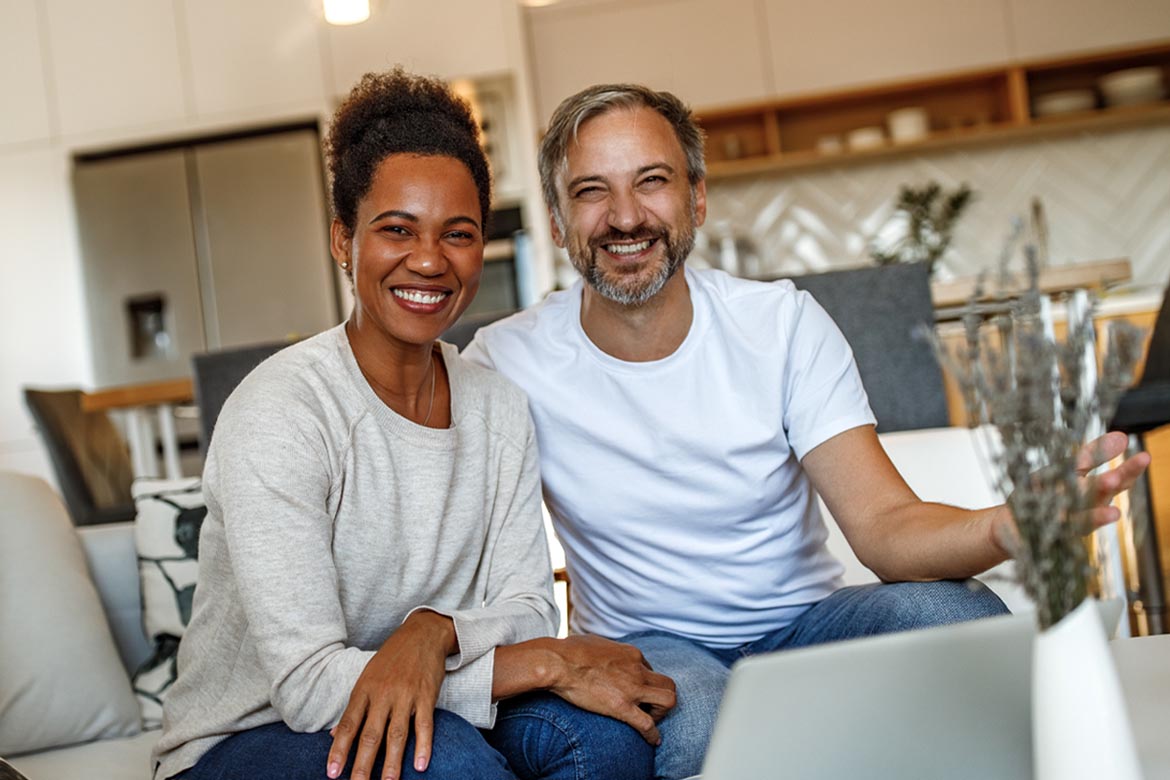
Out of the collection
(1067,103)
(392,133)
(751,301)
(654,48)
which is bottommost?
(751,301)

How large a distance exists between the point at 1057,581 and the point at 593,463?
915 mm

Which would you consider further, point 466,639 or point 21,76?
point 21,76

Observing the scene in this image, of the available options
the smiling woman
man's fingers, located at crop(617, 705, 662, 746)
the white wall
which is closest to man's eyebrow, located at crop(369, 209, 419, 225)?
the smiling woman

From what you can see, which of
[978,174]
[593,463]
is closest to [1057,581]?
[593,463]

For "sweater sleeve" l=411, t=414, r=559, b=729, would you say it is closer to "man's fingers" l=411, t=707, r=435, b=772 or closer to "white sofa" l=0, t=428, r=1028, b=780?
"man's fingers" l=411, t=707, r=435, b=772

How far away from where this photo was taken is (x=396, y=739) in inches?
45.2

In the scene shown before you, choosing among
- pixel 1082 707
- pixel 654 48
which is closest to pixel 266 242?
pixel 654 48

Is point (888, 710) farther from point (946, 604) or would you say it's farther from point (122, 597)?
point (122, 597)

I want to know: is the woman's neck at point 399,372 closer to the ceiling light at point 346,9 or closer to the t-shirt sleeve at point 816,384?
the t-shirt sleeve at point 816,384

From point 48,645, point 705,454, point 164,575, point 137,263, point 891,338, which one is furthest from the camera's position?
point 137,263

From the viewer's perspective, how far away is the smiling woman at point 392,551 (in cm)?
121

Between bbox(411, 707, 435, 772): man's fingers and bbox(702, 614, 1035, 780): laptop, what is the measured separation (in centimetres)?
40

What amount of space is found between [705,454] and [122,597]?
1.06 metres

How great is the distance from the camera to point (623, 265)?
1622mm
